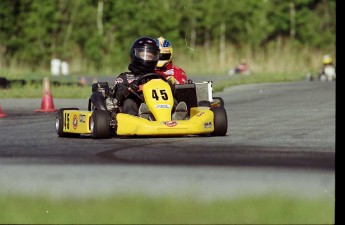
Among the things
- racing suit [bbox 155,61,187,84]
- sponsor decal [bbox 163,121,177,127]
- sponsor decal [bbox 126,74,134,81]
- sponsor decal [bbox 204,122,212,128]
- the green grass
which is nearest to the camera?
the green grass

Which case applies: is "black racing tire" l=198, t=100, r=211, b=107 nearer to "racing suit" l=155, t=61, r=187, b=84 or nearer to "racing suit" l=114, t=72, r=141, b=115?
"racing suit" l=155, t=61, r=187, b=84

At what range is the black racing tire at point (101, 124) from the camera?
15.3 meters

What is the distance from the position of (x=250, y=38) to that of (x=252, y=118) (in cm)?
3808

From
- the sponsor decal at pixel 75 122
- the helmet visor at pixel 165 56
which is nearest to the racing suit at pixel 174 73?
the helmet visor at pixel 165 56

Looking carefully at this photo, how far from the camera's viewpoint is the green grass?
811cm

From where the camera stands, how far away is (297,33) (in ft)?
201

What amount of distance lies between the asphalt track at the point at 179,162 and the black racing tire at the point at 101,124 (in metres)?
0.14

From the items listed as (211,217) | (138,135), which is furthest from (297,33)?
(211,217)

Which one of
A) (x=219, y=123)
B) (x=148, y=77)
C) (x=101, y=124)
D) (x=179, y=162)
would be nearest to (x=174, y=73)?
(x=148, y=77)

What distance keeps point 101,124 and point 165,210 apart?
6.90m

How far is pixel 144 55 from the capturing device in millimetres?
16578

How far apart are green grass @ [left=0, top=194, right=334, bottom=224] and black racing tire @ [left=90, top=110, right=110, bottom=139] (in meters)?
6.00

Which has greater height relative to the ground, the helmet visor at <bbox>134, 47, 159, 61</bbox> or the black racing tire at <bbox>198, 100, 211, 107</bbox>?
the helmet visor at <bbox>134, 47, 159, 61</bbox>

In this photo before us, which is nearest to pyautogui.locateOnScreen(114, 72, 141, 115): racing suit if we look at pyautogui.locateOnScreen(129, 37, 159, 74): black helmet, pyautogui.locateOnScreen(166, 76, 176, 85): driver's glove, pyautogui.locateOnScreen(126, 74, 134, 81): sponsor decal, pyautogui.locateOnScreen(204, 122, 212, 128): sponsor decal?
pyautogui.locateOnScreen(126, 74, 134, 81): sponsor decal
